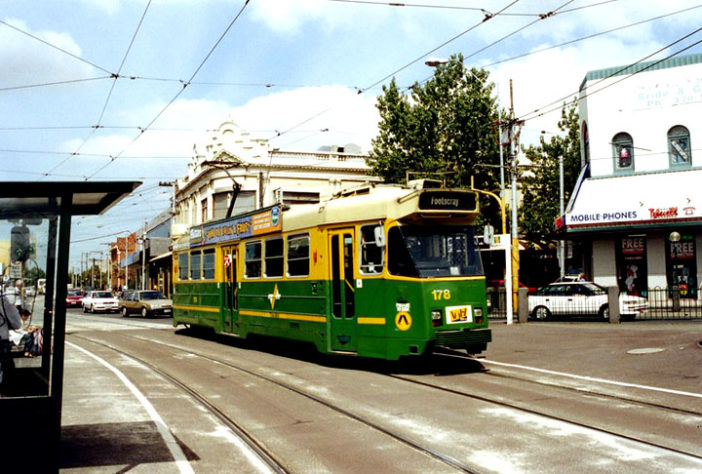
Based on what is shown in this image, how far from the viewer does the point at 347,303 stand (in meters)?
12.8

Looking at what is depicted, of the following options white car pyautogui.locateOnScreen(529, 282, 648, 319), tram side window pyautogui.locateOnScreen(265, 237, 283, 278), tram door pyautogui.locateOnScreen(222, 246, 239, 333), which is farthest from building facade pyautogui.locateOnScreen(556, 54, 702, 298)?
tram side window pyautogui.locateOnScreen(265, 237, 283, 278)

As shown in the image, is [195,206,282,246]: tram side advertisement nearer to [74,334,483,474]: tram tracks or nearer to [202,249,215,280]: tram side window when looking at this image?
[202,249,215,280]: tram side window

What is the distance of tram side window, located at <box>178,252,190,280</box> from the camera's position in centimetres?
2109

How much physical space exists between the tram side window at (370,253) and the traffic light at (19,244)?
711 cm

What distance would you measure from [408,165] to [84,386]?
28.5m

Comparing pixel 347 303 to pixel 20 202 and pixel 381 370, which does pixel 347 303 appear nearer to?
pixel 381 370

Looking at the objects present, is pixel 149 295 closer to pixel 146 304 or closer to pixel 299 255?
pixel 146 304

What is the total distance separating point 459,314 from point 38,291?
7750 millimetres

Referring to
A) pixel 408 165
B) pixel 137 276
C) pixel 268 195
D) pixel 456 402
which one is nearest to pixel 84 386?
pixel 456 402

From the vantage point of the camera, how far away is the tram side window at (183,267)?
69.2 feet

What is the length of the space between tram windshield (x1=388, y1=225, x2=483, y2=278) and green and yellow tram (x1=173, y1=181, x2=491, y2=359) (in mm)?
18

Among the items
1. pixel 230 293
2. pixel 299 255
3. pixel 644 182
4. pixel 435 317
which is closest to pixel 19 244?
pixel 435 317

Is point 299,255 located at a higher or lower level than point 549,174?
lower

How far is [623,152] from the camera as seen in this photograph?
3052cm
